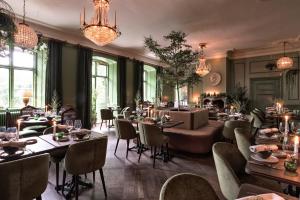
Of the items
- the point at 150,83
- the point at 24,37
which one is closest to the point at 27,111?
the point at 24,37

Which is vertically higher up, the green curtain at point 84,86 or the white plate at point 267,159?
the green curtain at point 84,86

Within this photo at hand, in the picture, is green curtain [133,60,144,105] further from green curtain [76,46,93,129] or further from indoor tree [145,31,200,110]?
indoor tree [145,31,200,110]

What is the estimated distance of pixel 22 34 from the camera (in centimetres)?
338

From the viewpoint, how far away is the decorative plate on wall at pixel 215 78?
9924mm

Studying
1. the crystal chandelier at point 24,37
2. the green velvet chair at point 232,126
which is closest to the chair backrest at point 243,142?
the green velvet chair at point 232,126

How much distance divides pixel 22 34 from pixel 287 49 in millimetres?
10184

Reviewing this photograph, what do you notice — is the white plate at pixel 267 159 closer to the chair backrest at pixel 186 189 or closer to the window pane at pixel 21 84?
the chair backrest at pixel 186 189

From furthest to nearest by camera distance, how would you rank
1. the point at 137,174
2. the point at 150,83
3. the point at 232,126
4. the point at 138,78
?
the point at 150,83 < the point at 138,78 < the point at 232,126 < the point at 137,174

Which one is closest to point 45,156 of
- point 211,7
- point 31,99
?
point 211,7

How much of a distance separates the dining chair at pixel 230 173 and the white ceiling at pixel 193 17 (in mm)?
3636

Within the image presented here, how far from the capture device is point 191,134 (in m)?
4.22

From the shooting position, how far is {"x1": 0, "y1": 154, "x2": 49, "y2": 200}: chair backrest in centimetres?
143

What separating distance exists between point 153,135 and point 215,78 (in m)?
7.60

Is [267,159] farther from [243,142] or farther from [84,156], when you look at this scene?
[84,156]
